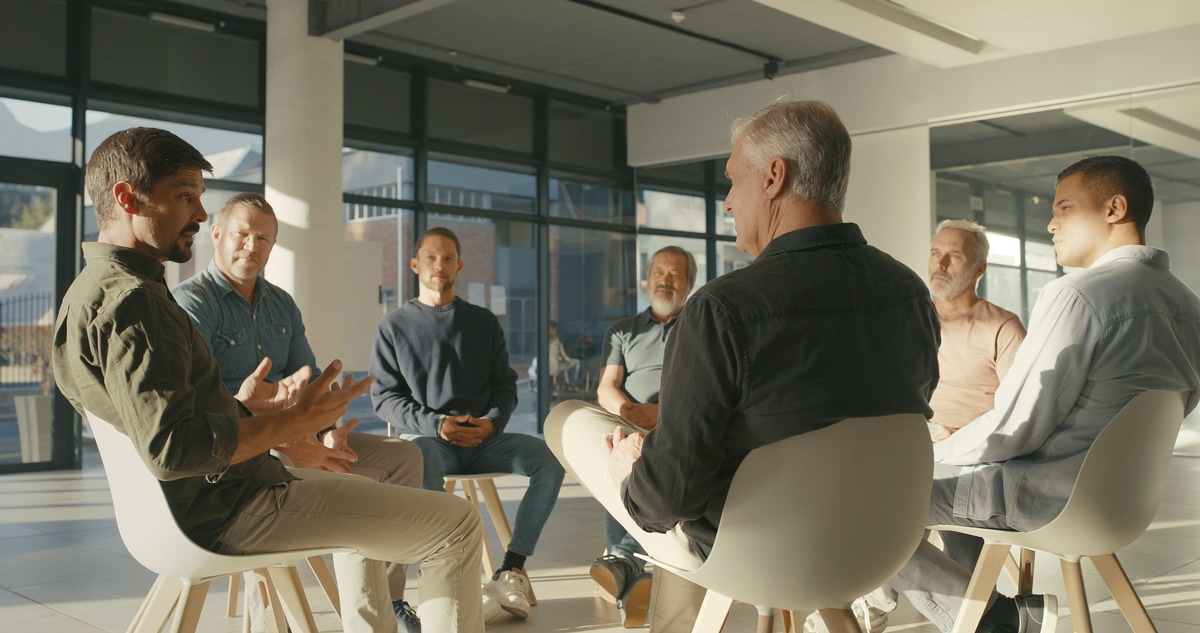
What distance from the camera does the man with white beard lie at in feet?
11.5

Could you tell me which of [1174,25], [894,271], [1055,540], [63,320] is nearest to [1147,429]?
[1055,540]

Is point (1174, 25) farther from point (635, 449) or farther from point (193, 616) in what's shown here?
point (193, 616)

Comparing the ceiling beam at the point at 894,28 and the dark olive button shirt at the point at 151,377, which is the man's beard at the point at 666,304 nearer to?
the dark olive button shirt at the point at 151,377

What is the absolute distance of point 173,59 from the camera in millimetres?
8141

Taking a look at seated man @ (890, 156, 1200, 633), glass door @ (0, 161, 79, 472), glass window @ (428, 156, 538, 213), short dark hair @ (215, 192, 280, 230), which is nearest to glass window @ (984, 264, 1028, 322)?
glass window @ (428, 156, 538, 213)

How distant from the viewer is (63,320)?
1940mm

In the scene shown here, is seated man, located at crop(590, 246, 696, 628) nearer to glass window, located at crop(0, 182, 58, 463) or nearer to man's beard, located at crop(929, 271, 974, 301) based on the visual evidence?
man's beard, located at crop(929, 271, 974, 301)

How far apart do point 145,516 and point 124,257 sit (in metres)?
0.52

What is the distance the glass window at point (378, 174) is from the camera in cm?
937

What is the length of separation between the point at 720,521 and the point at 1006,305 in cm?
767

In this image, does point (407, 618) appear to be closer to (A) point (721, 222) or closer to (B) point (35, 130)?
(B) point (35, 130)

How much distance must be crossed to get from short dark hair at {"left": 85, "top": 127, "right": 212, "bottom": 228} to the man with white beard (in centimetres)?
254

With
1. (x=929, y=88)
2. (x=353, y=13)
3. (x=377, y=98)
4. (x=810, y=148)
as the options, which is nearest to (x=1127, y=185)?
(x=810, y=148)

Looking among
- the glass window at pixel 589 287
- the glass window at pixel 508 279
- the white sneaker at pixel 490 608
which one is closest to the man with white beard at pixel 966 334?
the white sneaker at pixel 490 608
